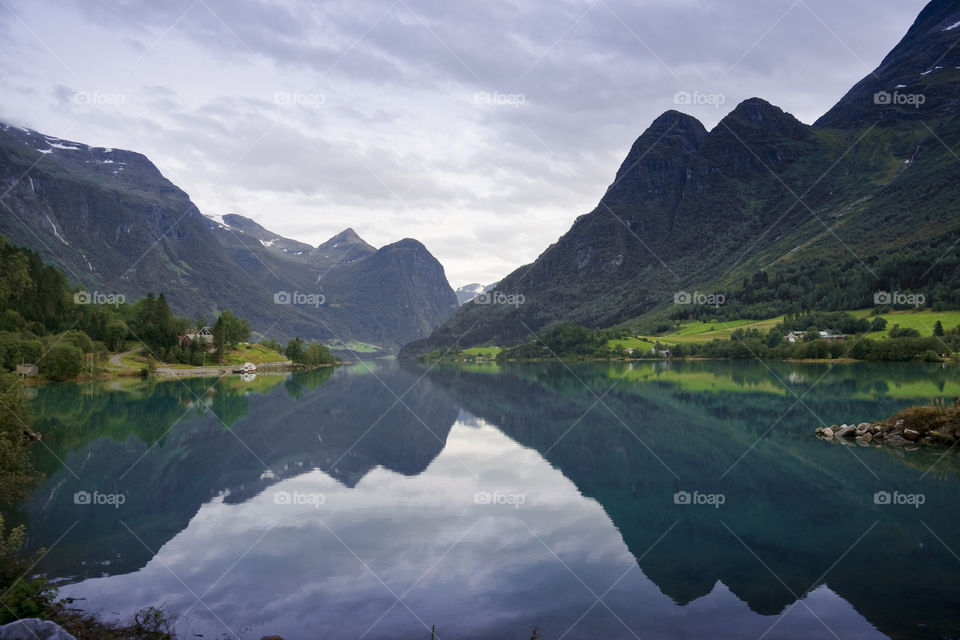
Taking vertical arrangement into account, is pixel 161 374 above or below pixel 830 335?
below

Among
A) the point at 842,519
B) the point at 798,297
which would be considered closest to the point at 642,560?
the point at 842,519

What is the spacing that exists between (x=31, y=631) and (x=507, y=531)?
13.3 m

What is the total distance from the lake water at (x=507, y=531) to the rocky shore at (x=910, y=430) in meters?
2.27

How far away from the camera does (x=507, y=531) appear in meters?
19.8

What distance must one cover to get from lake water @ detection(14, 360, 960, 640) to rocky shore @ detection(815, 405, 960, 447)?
2.27 meters

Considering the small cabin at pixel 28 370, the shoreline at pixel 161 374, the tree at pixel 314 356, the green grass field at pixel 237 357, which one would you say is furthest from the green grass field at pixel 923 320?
the small cabin at pixel 28 370

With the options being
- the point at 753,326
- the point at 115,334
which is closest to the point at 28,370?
the point at 115,334

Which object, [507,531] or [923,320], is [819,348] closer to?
[923,320]

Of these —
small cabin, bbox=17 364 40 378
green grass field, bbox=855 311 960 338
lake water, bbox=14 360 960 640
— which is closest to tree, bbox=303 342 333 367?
small cabin, bbox=17 364 40 378

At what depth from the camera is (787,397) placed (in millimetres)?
59844

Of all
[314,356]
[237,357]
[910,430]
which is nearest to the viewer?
[910,430]

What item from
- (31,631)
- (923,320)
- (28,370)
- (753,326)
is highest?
(753,326)

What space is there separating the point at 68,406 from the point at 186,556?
46863 mm

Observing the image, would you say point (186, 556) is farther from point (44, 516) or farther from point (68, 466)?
point (68, 466)
